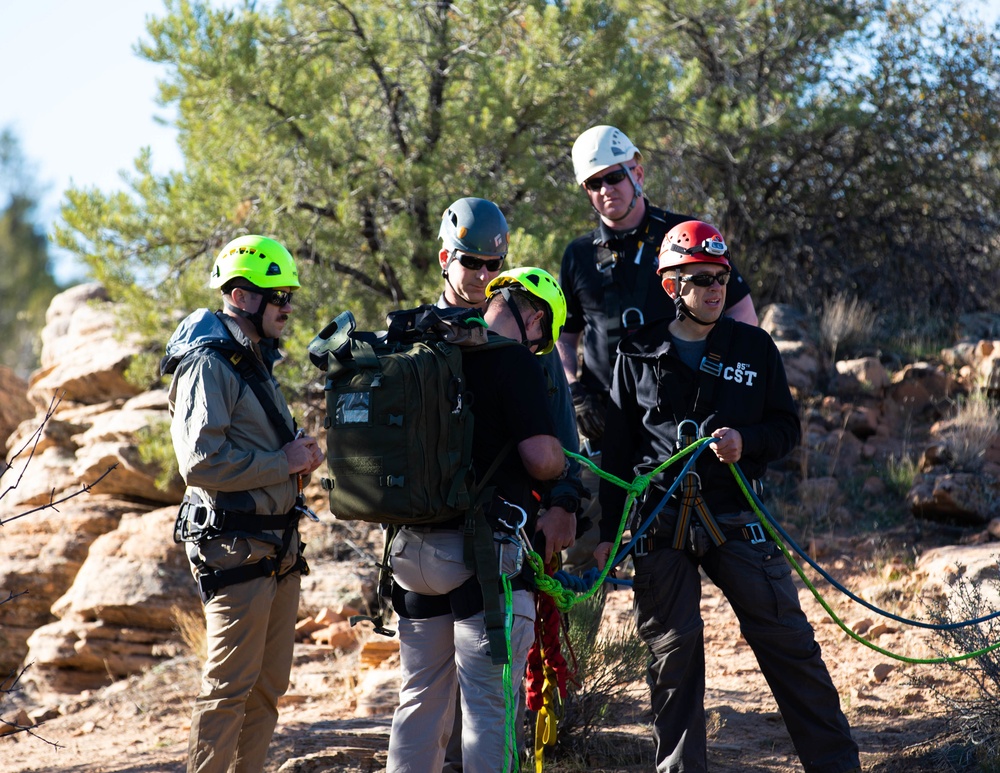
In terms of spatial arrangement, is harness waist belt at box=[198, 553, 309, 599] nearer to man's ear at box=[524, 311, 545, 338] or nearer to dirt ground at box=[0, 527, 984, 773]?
dirt ground at box=[0, 527, 984, 773]

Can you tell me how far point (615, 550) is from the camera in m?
4.14

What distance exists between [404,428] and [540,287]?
946 mm

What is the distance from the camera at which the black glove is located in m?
5.17

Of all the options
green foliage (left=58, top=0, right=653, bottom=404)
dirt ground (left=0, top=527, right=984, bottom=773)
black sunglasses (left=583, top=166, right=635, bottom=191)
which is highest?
green foliage (left=58, top=0, right=653, bottom=404)

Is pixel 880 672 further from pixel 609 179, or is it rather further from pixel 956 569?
pixel 609 179

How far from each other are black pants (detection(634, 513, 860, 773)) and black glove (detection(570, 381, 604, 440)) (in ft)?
3.71

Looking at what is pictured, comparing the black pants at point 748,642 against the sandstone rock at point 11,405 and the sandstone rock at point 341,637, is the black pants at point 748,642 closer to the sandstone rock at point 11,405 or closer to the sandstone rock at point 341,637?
the sandstone rock at point 341,637

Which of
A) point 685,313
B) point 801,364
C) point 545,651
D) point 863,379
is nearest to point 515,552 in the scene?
point 545,651

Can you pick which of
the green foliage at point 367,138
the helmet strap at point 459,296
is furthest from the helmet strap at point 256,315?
the green foliage at point 367,138

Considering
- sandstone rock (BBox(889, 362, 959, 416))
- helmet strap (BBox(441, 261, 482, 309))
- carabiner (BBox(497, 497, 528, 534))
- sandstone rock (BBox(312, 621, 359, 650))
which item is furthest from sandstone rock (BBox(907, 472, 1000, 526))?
carabiner (BBox(497, 497, 528, 534))

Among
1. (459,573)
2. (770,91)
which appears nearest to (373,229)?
(770,91)

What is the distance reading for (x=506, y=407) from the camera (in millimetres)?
3396

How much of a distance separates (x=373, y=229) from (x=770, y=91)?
5.36 metres

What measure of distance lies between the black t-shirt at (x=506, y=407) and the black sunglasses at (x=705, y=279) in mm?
1025
